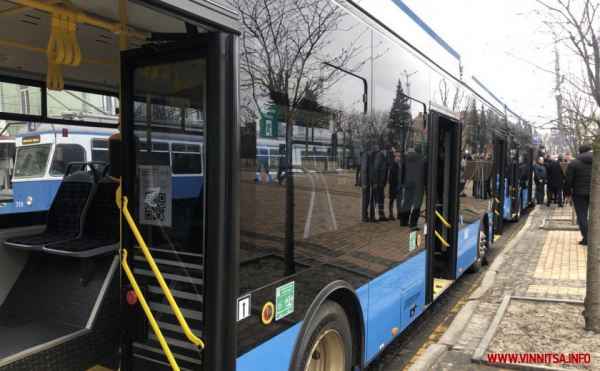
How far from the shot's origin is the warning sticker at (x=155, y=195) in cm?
241

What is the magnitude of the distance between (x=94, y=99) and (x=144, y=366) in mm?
3551

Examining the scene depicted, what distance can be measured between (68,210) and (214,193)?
3.16 meters

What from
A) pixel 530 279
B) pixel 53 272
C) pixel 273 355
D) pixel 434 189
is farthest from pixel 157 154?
pixel 530 279

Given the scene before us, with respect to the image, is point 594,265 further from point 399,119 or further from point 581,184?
point 581,184

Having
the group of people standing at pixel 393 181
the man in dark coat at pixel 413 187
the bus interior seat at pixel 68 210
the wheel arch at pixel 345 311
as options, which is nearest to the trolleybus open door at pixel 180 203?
the wheel arch at pixel 345 311

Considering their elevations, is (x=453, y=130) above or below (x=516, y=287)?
above

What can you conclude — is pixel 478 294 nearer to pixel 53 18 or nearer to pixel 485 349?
pixel 485 349

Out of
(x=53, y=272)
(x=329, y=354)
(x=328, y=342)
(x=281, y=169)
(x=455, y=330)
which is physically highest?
(x=281, y=169)

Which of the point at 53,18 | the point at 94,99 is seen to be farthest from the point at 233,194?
the point at 94,99

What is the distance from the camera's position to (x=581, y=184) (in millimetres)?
9555

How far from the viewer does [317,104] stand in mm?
2924

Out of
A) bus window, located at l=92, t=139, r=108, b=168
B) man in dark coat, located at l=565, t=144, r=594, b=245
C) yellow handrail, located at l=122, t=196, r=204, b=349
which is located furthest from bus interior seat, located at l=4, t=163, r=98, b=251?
man in dark coat, located at l=565, t=144, r=594, b=245

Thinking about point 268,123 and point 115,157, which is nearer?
point 268,123

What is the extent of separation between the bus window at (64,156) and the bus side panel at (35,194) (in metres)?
0.51
